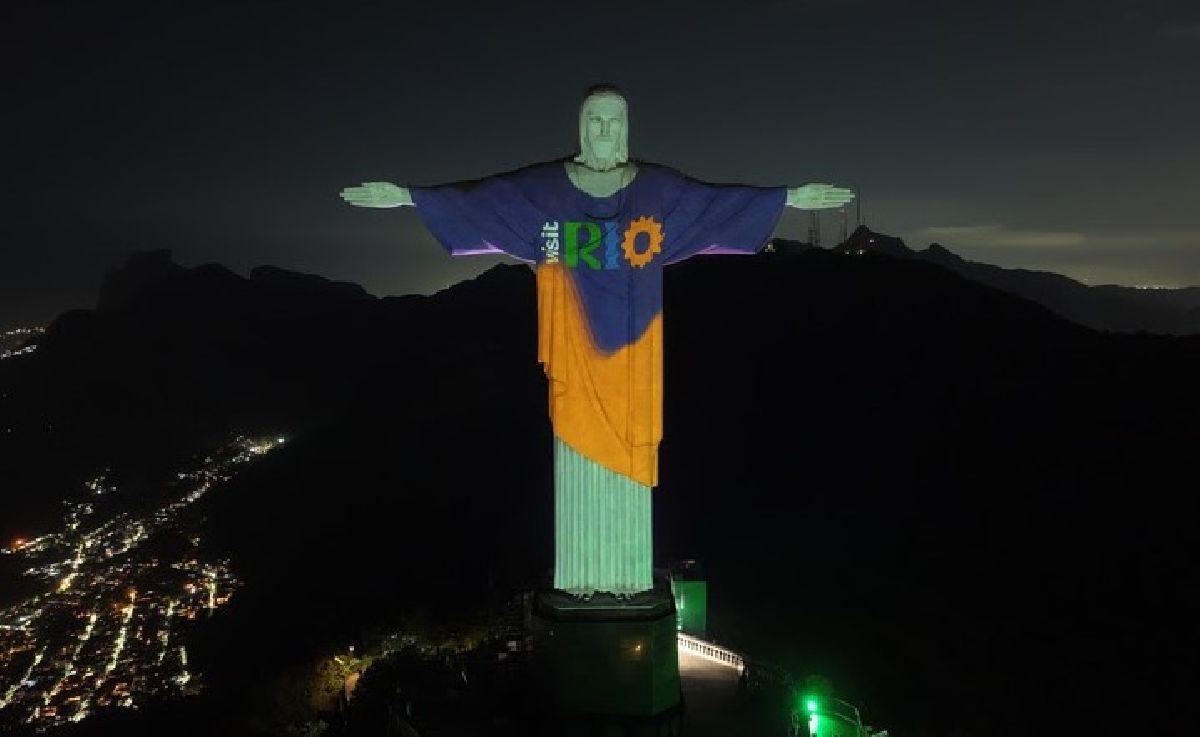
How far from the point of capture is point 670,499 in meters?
63.5

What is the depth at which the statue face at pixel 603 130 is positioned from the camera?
8.78m

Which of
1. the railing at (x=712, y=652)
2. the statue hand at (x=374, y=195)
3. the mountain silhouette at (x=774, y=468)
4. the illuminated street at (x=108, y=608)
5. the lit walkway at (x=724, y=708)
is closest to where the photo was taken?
the statue hand at (x=374, y=195)

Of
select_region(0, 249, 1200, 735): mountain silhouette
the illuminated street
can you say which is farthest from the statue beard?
the illuminated street

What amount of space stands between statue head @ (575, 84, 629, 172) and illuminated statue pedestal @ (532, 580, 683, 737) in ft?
14.3

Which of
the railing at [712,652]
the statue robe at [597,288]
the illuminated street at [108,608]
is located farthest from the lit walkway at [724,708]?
the illuminated street at [108,608]

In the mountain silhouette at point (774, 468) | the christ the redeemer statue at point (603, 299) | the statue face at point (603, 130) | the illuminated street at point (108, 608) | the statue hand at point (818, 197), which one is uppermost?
the statue face at point (603, 130)

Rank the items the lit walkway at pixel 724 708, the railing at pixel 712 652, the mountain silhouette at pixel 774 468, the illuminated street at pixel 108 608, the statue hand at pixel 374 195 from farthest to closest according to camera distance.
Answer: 1. the illuminated street at pixel 108 608
2. the mountain silhouette at pixel 774 468
3. the railing at pixel 712 652
4. the lit walkway at pixel 724 708
5. the statue hand at pixel 374 195

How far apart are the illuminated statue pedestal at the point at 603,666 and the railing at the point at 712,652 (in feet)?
13.8

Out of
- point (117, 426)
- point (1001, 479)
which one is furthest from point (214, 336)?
point (1001, 479)

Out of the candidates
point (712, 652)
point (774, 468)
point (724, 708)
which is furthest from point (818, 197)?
point (774, 468)

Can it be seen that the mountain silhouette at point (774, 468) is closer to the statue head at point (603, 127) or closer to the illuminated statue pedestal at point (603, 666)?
the illuminated statue pedestal at point (603, 666)

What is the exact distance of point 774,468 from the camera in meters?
65.9

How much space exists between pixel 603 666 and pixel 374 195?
509 centimetres

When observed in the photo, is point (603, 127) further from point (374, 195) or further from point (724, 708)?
point (724, 708)
